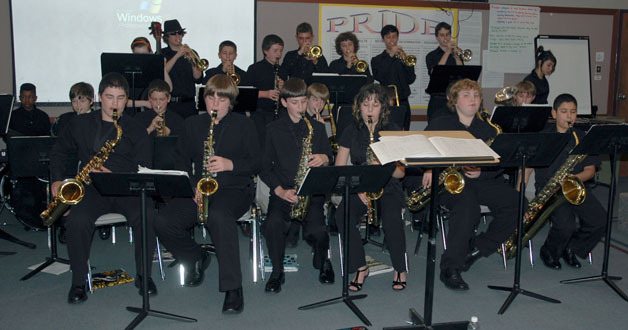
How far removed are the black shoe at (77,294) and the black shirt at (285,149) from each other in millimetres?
1574

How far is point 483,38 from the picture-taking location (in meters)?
9.38

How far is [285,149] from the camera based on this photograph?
499 centimetres

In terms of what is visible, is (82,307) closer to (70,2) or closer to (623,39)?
(70,2)

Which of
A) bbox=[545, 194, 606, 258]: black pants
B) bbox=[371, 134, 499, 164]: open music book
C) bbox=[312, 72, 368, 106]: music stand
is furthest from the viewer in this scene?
bbox=[312, 72, 368, 106]: music stand

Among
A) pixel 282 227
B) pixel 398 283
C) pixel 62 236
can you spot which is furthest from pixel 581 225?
pixel 62 236

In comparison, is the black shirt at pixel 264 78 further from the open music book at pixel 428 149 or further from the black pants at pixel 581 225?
the open music book at pixel 428 149

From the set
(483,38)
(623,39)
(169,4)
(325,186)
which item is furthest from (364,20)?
(325,186)

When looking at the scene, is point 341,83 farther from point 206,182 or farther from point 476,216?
point 206,182

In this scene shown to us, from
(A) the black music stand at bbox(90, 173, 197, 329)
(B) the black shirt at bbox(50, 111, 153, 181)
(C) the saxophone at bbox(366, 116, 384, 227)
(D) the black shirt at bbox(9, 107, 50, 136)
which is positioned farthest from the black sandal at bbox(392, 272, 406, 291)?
(D) the black shirt at bbox(9, 107, 50, 136)

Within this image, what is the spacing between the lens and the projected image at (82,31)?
7.62m

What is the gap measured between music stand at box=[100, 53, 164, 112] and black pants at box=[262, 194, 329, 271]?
211 cm

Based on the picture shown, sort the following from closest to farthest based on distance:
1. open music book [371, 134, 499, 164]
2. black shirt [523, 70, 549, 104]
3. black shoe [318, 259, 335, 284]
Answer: open music book [371, 134, 499, 164]
black shoe [318, 259, 335, 284]
black shirt [523, 70, 549, 104]

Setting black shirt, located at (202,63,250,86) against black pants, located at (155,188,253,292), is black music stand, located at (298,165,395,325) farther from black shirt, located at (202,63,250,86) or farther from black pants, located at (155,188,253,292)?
black shirt, located at (202,63,250,86)

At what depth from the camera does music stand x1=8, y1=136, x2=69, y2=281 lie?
506 cm
